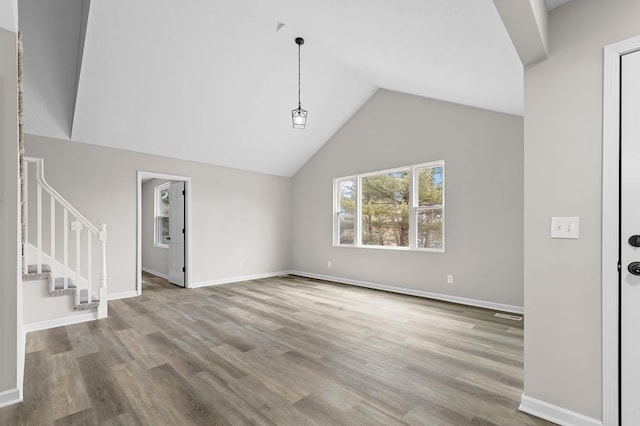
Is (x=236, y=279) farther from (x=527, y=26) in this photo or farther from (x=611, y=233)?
(x=527, y=26)

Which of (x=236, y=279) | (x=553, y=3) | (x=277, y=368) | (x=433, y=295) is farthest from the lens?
(x=236, y=279)

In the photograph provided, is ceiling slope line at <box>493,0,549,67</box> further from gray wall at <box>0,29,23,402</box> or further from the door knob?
gray wall at <box>0,29,23,402</box>

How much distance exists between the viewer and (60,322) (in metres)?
3.60

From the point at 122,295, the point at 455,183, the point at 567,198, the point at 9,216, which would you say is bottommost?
the point at 122,295

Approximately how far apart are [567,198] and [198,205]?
5.52m

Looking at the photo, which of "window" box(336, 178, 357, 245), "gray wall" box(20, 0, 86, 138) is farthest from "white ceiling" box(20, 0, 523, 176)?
"window" box(336, 178, 357, 245)

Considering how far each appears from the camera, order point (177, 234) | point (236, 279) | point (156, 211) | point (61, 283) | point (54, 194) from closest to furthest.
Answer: point (54, 194) → point (61, 283) → point (177, 234) → point (236, 279) → point (156, 211)

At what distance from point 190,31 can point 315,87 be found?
2.08 m

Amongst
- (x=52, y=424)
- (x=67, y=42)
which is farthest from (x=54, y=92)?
(x=52, y=424)

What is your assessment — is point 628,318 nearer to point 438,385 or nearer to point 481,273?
point 438,385

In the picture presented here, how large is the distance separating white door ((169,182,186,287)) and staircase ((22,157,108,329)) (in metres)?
1.56

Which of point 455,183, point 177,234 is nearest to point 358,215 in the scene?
point 455,183

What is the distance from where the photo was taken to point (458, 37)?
252cm

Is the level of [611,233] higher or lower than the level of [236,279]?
higher
